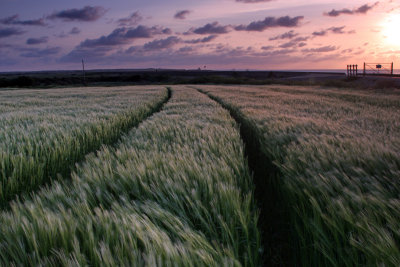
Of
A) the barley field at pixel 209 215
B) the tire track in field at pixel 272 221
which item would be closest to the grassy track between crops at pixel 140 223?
the barley field at pixel 209 215

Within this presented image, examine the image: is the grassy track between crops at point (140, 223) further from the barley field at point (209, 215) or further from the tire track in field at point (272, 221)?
the tire track in field at point (272, 221)

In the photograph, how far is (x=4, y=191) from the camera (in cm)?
172

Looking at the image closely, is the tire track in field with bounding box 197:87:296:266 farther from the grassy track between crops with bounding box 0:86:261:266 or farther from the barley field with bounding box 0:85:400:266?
the grassy track between crops with bounding box 0:86:261:266

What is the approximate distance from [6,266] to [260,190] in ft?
5.00

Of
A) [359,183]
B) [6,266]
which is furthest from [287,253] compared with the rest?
[6,266]

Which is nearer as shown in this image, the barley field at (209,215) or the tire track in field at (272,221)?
the barley field at (209,215)

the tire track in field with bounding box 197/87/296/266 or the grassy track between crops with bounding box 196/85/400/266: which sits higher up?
the grassy track between crops with bounding box 196/85/400/266

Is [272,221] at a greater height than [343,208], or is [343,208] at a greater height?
[343,208]

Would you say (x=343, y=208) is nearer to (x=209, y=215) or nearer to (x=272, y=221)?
(x=209, y=215)

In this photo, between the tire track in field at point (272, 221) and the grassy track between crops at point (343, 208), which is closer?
the grassy track between crops at point (343, 208)

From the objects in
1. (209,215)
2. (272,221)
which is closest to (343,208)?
(209,215)

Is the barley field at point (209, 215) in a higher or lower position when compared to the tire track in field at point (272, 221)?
higher

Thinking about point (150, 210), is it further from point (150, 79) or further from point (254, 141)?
point (150, 79)

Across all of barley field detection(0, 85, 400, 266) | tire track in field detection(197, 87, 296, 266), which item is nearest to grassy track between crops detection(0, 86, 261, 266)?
barley field detection(0, 85, 400, 266)
